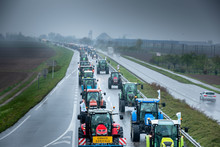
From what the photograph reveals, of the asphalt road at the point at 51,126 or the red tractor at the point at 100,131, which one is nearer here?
the red tractor at the point at 100,131

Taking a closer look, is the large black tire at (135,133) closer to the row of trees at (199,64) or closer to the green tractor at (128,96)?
the green tractor at (128,96)

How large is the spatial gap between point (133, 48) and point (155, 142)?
545ft

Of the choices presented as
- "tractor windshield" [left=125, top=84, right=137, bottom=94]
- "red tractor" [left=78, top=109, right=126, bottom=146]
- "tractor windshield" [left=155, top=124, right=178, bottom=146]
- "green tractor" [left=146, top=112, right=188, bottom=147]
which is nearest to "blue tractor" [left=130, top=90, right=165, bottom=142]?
"red tractor" [left=78, top=109, right=126, bottom=146]

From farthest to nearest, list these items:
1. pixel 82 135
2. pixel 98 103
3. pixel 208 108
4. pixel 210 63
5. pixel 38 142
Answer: pixel 210 63 < pixel 208 108 < pixel 98 103 < pixel 38 142 < pixel 82 135

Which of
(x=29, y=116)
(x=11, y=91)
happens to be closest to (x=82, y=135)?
(x=29, y=116)

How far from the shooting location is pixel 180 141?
14.6 metres

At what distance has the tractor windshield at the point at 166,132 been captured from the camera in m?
14.6

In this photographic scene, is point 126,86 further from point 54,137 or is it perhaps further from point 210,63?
point 210,63

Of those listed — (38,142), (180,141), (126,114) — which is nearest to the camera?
(180,141)

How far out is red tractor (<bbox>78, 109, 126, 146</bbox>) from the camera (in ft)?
53.2

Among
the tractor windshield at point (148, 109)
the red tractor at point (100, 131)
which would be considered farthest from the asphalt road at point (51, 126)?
the red tractor at point (100, 131)

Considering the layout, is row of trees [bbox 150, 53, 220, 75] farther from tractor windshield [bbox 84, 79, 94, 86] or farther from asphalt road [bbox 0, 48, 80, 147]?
asphalt road [bbox 0, 48, 80, 147]

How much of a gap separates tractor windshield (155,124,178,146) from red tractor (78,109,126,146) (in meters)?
2.29

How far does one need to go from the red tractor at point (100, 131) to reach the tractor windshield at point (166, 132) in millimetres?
2291
